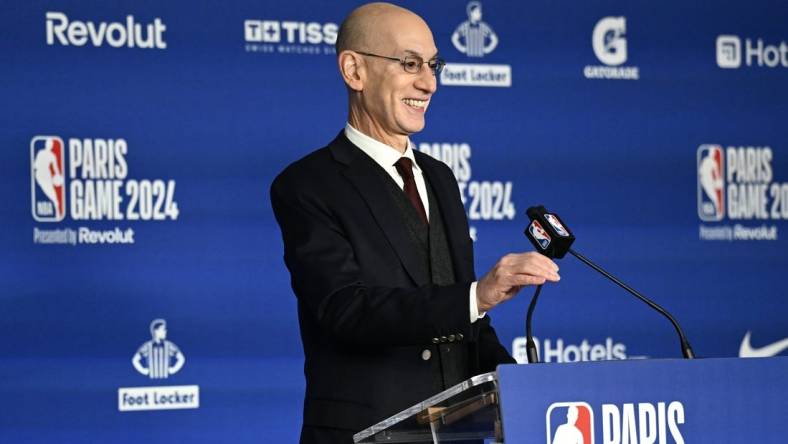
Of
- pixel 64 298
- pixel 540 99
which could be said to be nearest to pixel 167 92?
pixel 64 298

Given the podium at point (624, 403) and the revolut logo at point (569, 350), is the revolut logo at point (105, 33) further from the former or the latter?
the podium at point (624, 403)

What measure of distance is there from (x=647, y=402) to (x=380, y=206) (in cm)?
79

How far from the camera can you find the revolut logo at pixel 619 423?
194 centimetres

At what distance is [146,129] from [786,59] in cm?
266

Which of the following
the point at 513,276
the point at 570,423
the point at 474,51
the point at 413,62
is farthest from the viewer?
the point at 474,51

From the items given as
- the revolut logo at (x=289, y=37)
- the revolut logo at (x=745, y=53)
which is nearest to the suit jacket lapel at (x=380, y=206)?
the revolut logo at (x=289, y=37)

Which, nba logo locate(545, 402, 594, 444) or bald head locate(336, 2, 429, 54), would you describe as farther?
bald head locate(336, 2, 429, 54)

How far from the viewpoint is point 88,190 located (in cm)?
422

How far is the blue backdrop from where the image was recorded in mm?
4184

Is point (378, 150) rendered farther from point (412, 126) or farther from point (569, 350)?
point (569, 350)

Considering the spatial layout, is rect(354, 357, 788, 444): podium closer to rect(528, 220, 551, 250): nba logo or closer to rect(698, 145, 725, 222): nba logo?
rect(528, 220, 551, 250): nba logo

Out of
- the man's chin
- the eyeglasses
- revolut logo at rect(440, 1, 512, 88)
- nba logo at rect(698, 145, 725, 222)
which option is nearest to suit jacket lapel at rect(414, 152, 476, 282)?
the man's chin

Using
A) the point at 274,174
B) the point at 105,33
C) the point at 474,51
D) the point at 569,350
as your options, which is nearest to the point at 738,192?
the point at 569,350

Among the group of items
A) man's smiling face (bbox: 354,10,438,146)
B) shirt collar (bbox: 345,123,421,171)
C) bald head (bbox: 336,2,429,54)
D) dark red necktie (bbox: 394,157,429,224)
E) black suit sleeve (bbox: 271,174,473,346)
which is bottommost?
black suit sleeve (bbox: 271,174,473,346)
